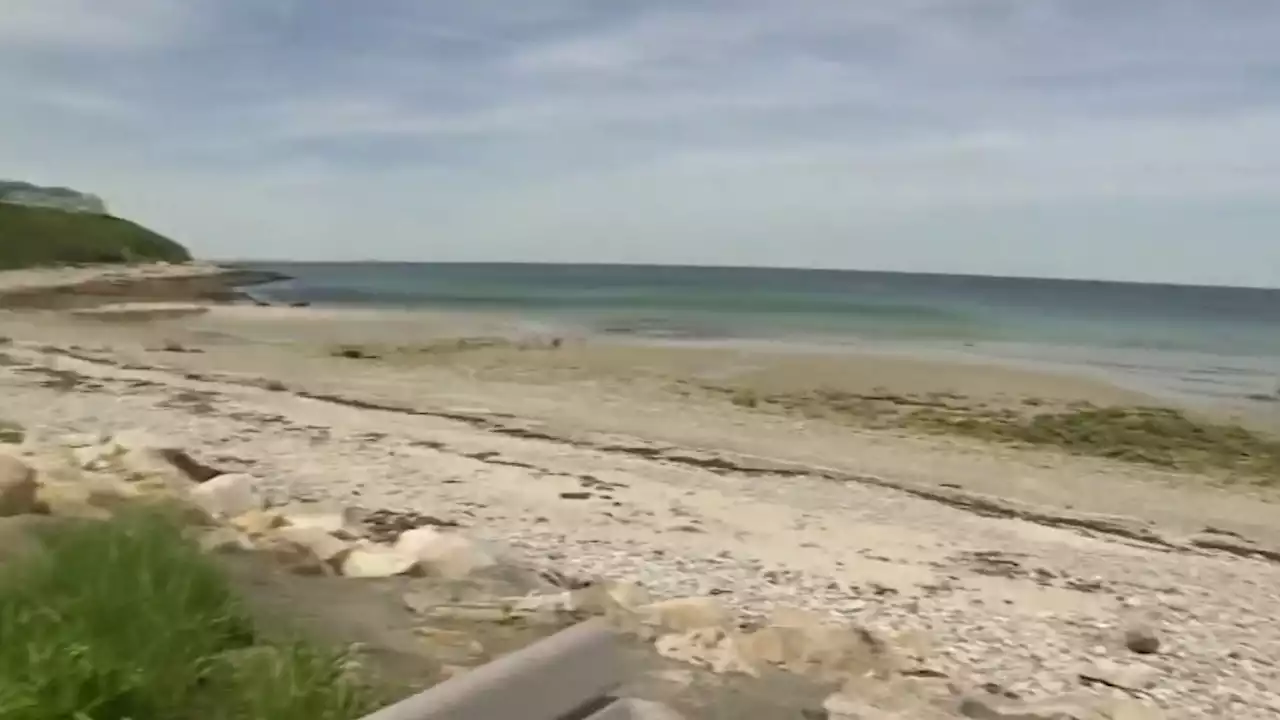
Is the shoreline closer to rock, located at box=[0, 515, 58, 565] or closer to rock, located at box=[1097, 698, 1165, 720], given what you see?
rock, located at box=[1097, 698, 1165, 720]

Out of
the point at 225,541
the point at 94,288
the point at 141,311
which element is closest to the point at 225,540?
the point at 225,541

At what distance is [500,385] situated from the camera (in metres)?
15.6

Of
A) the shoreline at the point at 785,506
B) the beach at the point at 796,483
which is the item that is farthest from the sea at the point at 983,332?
the shoreline at the point at 785,506

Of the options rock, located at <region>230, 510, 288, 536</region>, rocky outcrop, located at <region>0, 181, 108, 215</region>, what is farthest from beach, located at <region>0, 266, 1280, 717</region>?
rocky outcrop, located at <region>0, 181, 108, 215</region>

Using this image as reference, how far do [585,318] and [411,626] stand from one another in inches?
1297

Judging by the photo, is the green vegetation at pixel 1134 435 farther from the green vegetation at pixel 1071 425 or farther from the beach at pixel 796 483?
the beach at pixel 796 483

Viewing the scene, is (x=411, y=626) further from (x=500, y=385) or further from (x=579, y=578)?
(x=500, y=385)

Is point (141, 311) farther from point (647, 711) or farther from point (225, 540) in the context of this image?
point (647, 711)

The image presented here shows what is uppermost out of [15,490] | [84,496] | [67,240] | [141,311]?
[67,240]

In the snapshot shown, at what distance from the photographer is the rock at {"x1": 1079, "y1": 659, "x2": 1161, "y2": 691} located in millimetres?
4590

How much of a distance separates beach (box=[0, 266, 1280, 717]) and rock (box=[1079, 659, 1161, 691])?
0.19ft

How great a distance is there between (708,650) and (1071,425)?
418 inches

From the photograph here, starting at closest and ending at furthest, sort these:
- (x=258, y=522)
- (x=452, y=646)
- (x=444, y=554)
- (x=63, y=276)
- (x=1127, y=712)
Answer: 1. (x=452, y=646)
2. (x=1127, y=712)
3. (x=444, y=554)
4. (x=258, y=522)
5. (x=63, y=276)

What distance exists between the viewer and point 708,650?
4422 mm
